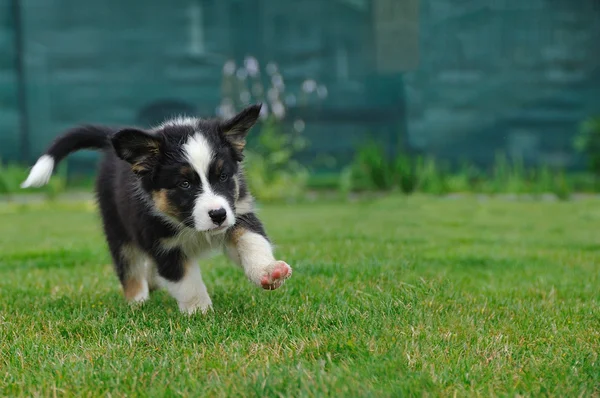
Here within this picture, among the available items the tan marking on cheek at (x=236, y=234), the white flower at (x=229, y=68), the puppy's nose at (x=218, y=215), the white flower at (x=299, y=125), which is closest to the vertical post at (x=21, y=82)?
the white flower at (x=229, y=68)

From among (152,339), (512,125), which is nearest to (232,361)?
(152,339)

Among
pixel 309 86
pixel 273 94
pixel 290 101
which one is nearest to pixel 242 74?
pixel 273 94

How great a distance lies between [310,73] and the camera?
11.9 m

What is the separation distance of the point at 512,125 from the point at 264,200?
13.3ft

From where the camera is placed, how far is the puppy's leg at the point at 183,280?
153 inches

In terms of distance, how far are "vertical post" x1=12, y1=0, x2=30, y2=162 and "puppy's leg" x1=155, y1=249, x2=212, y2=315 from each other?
29.0 ft

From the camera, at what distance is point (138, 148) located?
387cm

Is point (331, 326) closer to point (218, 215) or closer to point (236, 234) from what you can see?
point (218, 215)

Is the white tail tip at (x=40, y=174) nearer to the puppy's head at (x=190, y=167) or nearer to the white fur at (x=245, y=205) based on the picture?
the puppy's head at (x=190, y=167)

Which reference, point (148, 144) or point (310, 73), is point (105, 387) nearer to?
point (148, 144)

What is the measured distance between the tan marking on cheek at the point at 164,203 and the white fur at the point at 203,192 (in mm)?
193

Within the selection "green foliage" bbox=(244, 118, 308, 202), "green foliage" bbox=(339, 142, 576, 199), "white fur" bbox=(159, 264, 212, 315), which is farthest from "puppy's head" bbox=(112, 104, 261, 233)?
"green foliage" bbox=(339, 142, 576, 199)

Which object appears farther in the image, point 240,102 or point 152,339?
point 240,102

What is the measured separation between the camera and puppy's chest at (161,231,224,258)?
3.98 metres
